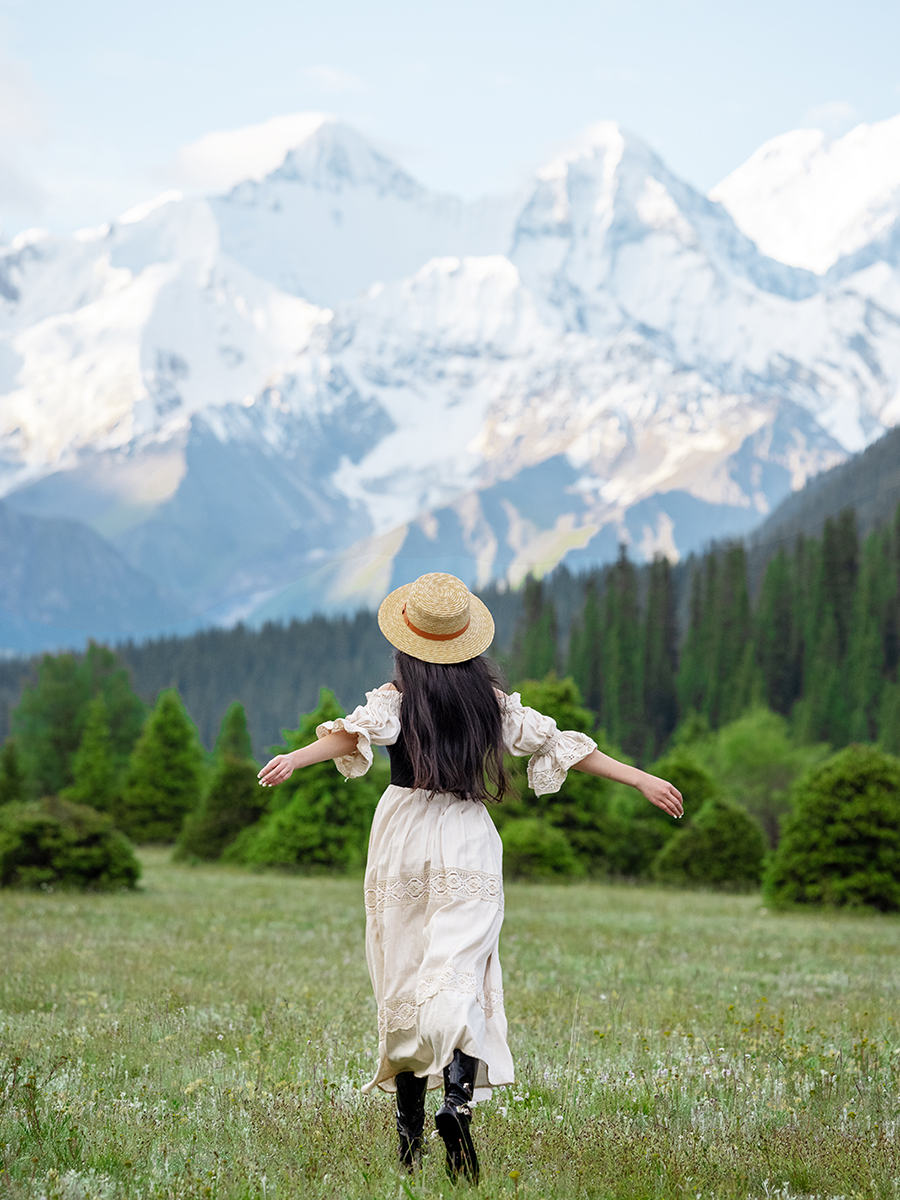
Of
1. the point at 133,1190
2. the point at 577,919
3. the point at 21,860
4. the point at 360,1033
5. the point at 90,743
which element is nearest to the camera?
the point at 133,1190

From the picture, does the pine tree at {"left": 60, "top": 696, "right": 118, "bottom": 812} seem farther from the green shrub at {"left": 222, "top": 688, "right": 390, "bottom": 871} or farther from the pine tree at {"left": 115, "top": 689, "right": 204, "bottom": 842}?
the green shrub at {"left": 222, "top": 688, "right": 390, "bottom": 871}

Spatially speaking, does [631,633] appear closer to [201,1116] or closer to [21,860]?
[21,860]

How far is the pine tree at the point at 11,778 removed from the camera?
48875 mm

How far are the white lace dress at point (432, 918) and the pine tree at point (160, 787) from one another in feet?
172

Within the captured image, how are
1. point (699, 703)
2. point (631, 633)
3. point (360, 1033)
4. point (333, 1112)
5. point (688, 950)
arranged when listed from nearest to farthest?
point (333, 1112) → point (360, 1033) → point (688, 950) → point (699, 703) → point (631, 633)

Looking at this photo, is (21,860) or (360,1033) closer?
(360,1033)

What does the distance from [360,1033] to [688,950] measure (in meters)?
8.01

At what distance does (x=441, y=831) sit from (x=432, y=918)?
0.38 meters

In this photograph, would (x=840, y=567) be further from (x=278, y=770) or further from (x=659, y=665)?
(x=278, y=770)

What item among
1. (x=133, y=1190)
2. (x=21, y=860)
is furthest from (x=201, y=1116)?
(x=21, y=860)

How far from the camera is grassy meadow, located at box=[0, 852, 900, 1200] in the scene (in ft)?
16.1

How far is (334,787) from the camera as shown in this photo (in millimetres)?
40719

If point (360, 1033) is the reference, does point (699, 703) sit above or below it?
above

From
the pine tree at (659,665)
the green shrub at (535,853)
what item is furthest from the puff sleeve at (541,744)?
the pine tree at (659,665)
